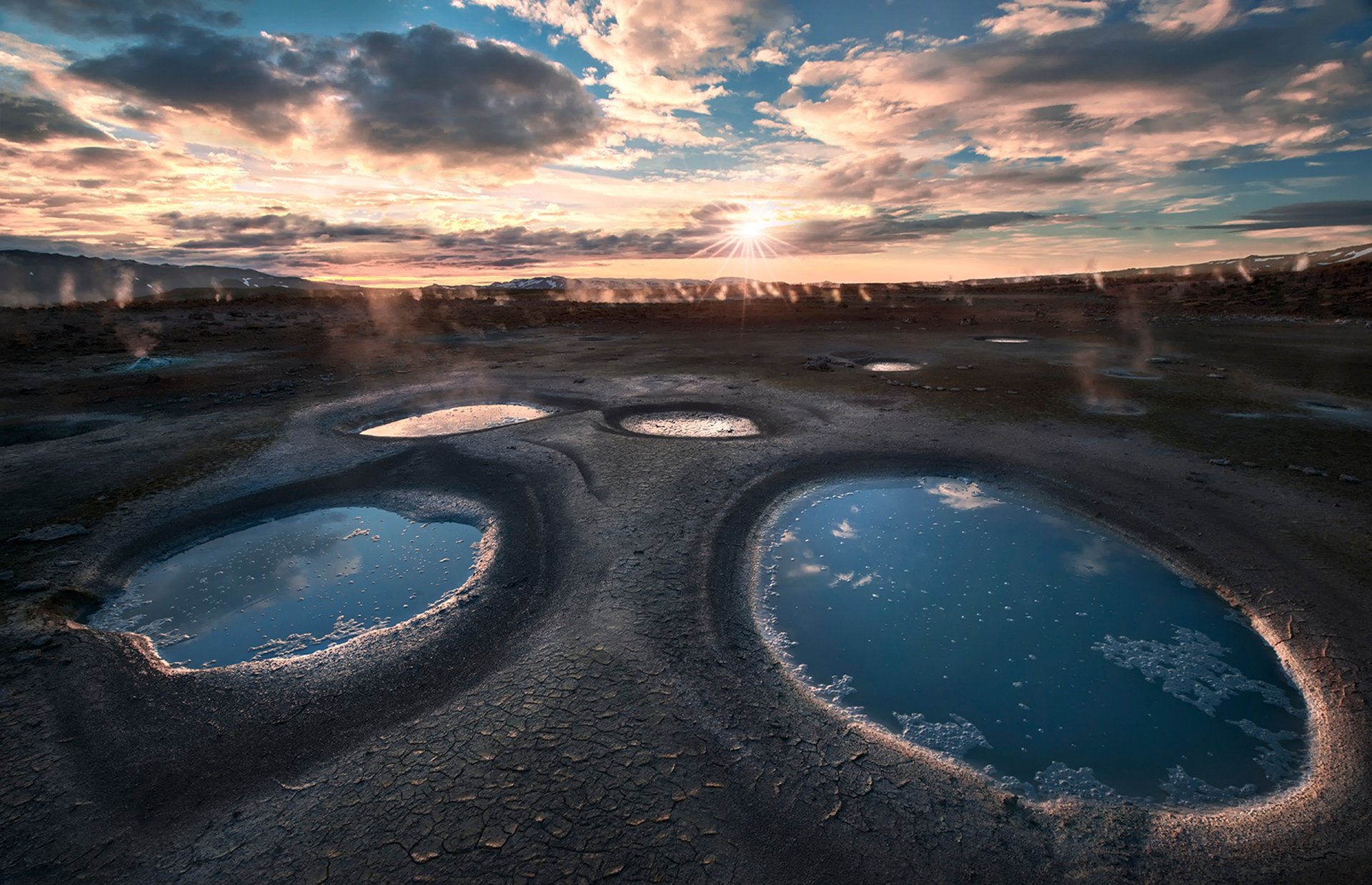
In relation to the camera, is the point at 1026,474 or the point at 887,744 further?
the point at 1026,474

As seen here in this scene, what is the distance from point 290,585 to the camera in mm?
6367

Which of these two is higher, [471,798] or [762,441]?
[762,441]

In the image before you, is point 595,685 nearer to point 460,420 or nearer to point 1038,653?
point 1038,653

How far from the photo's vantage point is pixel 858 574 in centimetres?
653

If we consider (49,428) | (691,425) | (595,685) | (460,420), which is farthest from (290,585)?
(49,428)

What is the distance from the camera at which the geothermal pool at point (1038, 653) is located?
160 inches

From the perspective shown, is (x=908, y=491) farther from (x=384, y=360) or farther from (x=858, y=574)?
(x=384, y=360)

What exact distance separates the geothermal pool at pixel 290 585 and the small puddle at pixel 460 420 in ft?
12.7

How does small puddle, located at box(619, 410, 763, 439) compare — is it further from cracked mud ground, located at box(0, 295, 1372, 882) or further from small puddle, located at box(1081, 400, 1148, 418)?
small puddle, located at box(1081, 400, 1148, 418)

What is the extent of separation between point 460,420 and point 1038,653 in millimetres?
11282

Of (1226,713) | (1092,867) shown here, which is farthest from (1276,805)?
(1092,867)

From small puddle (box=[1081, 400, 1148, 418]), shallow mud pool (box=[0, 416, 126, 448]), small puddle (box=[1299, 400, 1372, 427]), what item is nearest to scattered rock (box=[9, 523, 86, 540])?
shallow mud pool (box=[0, 416, 126, 448])

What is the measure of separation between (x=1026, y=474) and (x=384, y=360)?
819 inches

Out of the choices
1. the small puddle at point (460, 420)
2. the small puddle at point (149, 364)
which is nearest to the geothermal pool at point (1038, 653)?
the small puddle at point (460, 420)
